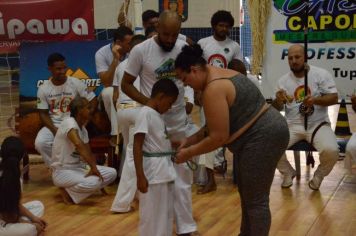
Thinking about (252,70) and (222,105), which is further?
(252,70)

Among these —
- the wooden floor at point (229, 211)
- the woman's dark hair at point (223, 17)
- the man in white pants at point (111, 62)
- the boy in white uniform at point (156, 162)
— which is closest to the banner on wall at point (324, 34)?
the woman's dark hair at point (223, 17)

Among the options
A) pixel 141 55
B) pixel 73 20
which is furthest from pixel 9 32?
pixel 141 55

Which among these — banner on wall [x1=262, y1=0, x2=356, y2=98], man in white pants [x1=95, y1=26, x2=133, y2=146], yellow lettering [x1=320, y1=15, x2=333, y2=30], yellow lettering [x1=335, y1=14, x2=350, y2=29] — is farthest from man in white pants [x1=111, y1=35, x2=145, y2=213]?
yellow lettering [x1=335, y1=14, x2=350, y2=29]

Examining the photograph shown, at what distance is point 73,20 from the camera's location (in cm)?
661

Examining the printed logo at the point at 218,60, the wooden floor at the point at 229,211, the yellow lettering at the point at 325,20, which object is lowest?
the wooden floor at the point at 229,211

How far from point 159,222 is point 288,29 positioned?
3.19 m

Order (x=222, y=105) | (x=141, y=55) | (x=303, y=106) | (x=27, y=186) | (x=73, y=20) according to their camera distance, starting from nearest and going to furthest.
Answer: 1. (x=222, y=105)
2. (x=141, y=55)
3. (x=303, y=106)
4. (x=27, y=186)
5. (x=73, y=20)

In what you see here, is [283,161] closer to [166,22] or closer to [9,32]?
[166,22]

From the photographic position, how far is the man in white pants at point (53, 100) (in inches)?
213

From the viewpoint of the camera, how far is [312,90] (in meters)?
5.35

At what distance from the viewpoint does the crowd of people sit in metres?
3.11

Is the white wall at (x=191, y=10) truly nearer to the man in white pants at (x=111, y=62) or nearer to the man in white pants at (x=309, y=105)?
the man in white pants at (x=111, y=62)

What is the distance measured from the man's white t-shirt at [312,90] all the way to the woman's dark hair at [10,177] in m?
2.68

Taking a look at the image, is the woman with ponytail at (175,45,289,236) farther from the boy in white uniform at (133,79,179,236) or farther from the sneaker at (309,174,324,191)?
the sneaker at (309,174,324,191)
